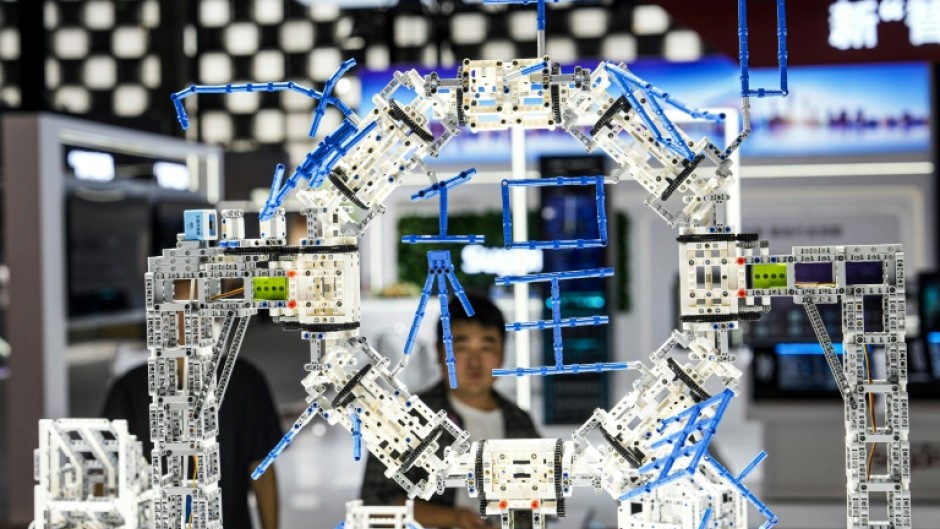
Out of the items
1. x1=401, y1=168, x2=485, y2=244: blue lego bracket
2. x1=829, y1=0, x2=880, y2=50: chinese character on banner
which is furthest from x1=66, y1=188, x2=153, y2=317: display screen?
x1=829, y1=0, x2=880, y2=50: chinese character on banner

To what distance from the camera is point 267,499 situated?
19.4ft

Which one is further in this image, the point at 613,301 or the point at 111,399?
the point at 613,301

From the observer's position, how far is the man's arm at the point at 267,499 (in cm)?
590

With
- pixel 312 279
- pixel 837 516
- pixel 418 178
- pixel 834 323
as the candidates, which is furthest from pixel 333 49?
pixel 312 279

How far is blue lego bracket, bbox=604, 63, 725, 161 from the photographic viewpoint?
4.04m

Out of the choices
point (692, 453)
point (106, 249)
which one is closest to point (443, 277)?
point (692, 453)

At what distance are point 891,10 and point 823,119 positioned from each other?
7031 millimetres

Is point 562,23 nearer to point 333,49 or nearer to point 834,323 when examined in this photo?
point 333,49

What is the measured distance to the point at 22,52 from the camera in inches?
408

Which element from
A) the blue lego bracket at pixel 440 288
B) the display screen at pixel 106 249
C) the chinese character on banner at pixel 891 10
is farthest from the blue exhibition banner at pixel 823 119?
the blue lego bracket at pixel 440 288

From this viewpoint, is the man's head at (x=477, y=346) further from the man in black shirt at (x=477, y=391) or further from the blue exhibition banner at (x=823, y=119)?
the blue exhibition banner at (x=823, y=119)

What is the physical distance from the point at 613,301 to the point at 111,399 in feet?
23.3

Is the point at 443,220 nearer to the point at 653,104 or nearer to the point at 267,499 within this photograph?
the point at 653,104

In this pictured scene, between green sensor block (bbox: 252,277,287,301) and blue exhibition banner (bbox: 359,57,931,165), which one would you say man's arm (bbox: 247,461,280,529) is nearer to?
green sensor block (bbox: 252,277,287,301)
